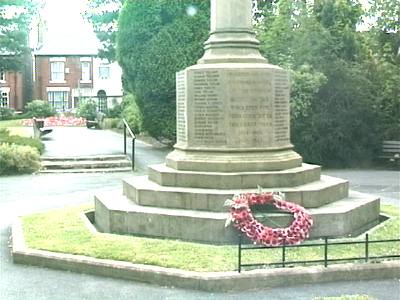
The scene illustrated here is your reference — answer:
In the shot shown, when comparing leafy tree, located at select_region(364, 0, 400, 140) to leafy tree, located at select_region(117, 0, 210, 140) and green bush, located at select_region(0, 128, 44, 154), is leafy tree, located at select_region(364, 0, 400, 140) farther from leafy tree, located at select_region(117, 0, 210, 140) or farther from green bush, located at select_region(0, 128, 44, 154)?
green bush, located at select_region(0, 128, 44, 154)

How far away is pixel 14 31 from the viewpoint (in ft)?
158

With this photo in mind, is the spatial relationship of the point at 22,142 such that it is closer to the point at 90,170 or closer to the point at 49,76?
the point at 90,170

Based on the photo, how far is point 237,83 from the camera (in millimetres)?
9570

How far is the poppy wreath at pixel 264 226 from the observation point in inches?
316

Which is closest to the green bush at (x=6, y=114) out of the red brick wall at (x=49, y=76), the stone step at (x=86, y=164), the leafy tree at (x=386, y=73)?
the red brick wall at (x=49, y=76)

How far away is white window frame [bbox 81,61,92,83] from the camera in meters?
63.5

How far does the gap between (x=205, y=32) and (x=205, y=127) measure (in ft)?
47.4

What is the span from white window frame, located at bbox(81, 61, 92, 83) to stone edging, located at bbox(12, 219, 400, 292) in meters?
57.2

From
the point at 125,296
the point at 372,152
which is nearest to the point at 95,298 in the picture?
the point at 125,296

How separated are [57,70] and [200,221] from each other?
57.7m

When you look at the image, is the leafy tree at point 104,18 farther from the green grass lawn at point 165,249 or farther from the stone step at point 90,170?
the green grass lawn at point 165,249

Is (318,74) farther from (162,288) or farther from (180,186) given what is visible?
(162,288)

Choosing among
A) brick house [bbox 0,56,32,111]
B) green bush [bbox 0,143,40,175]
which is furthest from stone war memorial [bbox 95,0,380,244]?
brick house [bbox 0,56,32,111]

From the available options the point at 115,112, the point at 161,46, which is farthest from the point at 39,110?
the point at 161,46
